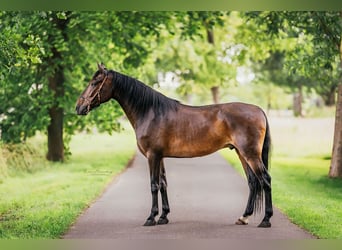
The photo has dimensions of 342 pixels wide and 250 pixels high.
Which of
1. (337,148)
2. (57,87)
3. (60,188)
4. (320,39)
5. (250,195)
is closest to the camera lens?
(250,195)

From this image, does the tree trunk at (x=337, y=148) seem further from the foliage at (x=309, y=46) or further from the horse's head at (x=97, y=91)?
the horse's head at (x=97, y=91)

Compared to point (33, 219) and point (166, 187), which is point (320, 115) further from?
point (33, 219)

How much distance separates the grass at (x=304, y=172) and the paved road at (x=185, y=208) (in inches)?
9.5

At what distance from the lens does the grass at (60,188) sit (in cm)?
564

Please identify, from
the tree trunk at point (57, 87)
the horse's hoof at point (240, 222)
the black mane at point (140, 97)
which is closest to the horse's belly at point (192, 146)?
the black mane at point (140, 97)

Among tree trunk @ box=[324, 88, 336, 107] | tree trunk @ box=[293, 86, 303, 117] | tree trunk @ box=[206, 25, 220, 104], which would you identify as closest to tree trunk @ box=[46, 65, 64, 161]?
tree trunk @ box=[206, 25, 220, 104]

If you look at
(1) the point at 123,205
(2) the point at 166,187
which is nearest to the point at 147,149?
(2) the point at 166,187

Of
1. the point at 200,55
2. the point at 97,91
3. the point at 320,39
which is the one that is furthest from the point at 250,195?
the point at 200,55

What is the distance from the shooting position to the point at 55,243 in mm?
5449

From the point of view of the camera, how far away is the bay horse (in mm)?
5469

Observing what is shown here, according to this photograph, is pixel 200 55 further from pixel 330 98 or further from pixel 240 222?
pixel 240 222

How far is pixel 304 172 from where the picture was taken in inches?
267

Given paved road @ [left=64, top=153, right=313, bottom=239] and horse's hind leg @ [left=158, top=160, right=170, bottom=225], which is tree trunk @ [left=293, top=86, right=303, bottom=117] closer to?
paved road @ [left=64, top=153, right=313, bottom=239]

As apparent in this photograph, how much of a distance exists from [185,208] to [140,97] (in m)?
1.21
